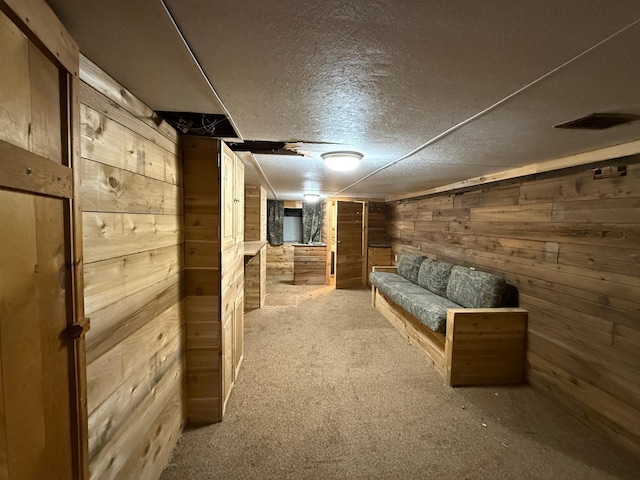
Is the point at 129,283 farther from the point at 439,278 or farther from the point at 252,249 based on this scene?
the point at 439,278

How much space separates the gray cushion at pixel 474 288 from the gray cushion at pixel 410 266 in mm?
864

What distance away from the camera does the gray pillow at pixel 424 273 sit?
12.2 feet

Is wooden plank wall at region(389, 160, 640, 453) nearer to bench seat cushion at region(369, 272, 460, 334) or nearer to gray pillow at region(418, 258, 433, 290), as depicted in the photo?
bench seat cushion at region(369, 272, 460, 334)

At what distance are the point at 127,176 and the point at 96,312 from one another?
0.55m

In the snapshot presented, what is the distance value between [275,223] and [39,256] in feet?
19.8

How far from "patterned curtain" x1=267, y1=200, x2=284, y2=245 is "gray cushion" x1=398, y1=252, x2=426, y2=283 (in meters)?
2.98

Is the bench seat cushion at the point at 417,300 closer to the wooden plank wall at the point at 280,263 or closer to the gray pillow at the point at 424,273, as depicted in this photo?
the gray pillow at the point at 424,273

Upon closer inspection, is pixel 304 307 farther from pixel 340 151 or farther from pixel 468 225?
pixel 340 151

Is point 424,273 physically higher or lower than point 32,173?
lower

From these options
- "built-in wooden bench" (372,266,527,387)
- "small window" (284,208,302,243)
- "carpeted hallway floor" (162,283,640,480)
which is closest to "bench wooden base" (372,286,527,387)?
"built-in wooden bench" (372,266,527,387)

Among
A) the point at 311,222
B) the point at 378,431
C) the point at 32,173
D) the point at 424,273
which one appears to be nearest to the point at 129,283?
the point at 32,173

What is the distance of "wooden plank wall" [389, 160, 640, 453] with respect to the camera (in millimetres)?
1751

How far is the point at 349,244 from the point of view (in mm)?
5703

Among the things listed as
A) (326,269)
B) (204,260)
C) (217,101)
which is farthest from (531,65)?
(326,269)
